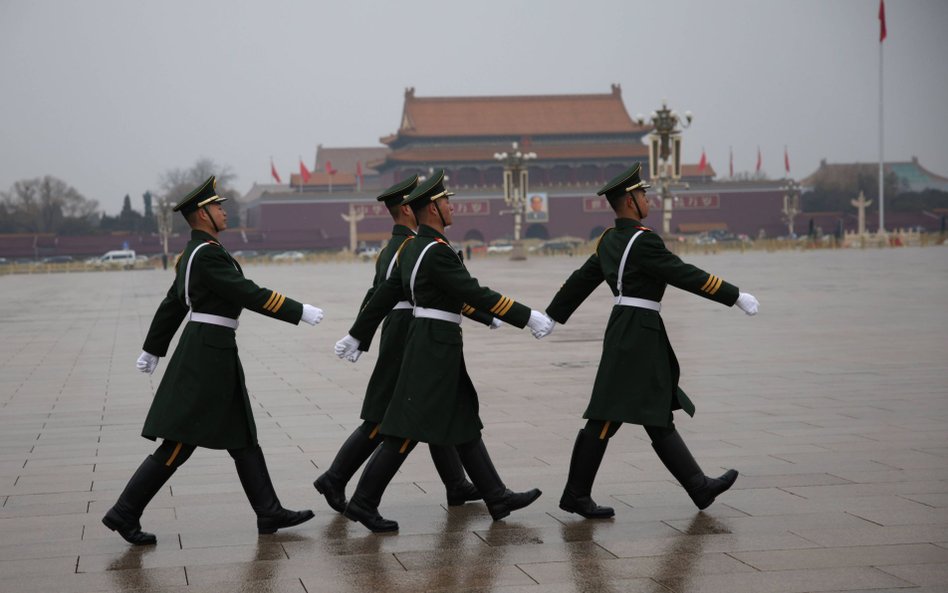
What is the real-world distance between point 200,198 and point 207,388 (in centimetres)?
65

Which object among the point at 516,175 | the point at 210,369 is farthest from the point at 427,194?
the point at 516,175

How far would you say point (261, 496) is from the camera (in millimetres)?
4086

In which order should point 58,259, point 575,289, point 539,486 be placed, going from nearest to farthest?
point 575,289 → point 539,486 → point 58,259

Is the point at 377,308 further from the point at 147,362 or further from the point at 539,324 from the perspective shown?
the point at 147,362

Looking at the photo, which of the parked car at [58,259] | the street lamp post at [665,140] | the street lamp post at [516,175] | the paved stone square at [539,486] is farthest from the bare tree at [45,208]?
the paved stone square at [539,486]

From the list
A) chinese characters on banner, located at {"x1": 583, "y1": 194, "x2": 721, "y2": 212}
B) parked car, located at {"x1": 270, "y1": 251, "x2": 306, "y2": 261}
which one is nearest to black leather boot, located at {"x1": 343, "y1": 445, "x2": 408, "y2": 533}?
parked car, located at {"x1": 270, "y1": 251, "x2": 306, "y2": 261}

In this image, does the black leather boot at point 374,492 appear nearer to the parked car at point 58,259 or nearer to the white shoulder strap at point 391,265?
the white shoulder strap at point 391,265

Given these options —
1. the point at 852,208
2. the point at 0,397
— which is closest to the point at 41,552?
the point at 0,397

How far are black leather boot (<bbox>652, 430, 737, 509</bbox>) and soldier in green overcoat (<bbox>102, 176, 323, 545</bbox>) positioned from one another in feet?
4.11

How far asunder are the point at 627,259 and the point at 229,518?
5.50 feet

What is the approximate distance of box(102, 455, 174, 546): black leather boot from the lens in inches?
157

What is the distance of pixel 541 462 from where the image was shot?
5273mm

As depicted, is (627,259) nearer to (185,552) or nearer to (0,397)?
(185,552)

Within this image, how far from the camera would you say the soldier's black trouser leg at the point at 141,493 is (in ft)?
13.1
